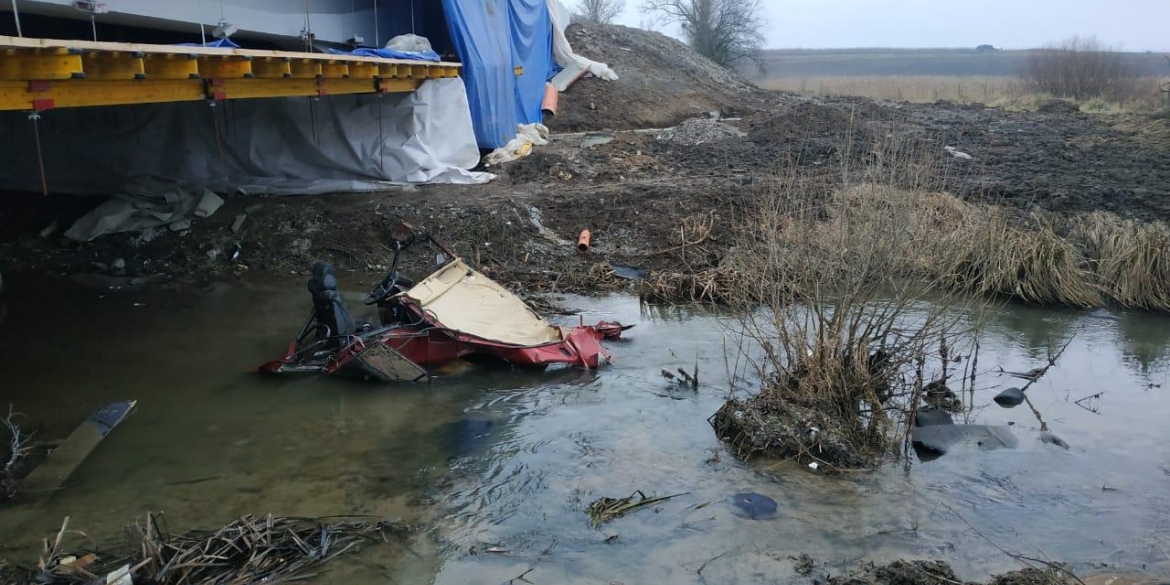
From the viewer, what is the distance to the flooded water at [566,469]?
5.98 metres

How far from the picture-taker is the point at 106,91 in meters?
9.00

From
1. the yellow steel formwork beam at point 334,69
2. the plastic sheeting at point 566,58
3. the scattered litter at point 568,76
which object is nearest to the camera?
the yellow steel formwork beam at point 334,69

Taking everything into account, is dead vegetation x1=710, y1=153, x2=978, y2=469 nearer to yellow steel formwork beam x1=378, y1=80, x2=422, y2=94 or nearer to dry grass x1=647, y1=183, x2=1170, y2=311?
dry grass x1=647, y1=183, x2=1170, y2=311

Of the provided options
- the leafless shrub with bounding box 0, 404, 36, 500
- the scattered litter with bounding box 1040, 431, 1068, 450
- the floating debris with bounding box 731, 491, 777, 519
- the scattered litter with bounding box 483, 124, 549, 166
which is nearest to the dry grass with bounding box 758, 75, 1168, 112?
the scattered litter with bounding box 483, 124, 549, 166

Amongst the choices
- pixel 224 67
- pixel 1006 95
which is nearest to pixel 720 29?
pixel 1006 95

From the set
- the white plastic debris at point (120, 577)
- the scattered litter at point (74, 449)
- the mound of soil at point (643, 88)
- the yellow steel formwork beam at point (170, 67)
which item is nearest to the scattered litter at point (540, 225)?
the yellow steel formwork beam at point (170, 67)

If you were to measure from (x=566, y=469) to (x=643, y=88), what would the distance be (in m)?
21.7

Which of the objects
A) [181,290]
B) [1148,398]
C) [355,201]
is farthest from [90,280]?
[1148,398]

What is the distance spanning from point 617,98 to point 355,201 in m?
12.3

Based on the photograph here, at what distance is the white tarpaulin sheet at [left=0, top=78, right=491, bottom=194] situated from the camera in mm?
15961

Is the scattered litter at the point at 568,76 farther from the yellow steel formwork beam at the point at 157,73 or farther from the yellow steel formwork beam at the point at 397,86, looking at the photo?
the yellow steel formwork beam at the point at 157,73

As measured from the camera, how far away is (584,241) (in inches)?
564

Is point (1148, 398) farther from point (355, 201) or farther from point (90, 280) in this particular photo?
point (90, 280)

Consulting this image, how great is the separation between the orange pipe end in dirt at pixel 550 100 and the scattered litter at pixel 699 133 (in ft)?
11.2
